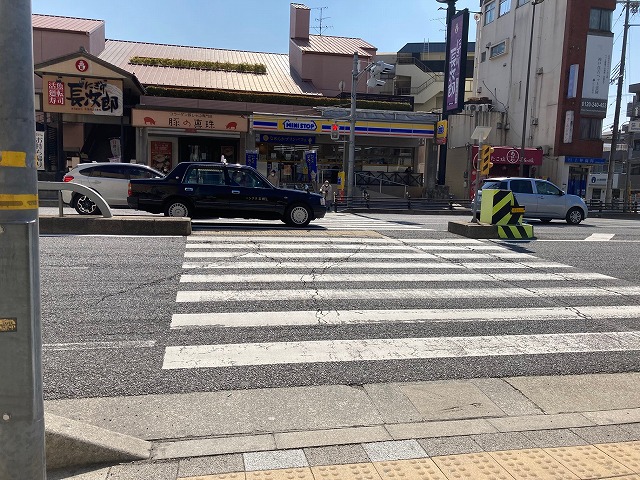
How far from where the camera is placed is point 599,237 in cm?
1570

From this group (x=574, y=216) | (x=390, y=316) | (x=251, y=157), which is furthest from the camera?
(x=251, y=157)

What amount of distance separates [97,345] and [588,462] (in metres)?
4.43

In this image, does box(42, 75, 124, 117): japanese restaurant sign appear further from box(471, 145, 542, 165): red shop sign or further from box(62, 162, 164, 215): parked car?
box(471, 145, 542, 165): red shop sign

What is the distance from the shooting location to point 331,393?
4.64 metres

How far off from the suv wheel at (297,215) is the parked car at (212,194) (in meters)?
0.03

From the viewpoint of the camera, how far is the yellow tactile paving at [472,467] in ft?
11.0

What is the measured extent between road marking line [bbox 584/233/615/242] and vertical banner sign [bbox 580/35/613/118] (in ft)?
81.7

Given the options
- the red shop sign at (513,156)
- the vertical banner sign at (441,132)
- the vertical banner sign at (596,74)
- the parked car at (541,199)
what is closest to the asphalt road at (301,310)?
the parked car at (541,199)

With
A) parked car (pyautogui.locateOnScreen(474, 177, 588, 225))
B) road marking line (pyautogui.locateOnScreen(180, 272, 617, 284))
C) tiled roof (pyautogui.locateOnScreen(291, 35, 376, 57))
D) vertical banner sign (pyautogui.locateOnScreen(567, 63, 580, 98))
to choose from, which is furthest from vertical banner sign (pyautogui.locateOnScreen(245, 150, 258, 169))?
vertical banner sign (pyautogui.locateOnScreen(567, 63, 580, 98))

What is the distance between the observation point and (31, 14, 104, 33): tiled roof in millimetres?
33656

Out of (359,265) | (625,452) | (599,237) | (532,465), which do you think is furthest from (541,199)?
(532,465)

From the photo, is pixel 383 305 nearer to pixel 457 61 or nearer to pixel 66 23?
pixel 457 61

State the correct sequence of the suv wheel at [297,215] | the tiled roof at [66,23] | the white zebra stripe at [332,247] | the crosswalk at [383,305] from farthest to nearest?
the tiled roof at [66,23]
the suv wheel at [297,215]
the white zebra stripe at [332,247]
the crosswalk at [383,305]

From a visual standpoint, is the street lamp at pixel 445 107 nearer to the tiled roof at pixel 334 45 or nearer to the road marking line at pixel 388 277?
the tiled roof at pixel 334 45
